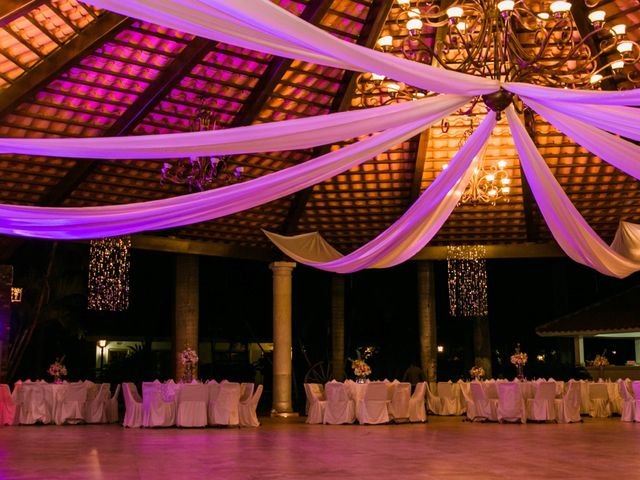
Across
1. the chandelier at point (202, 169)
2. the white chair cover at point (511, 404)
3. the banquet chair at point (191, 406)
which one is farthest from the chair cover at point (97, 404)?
the white chair cover at point (511, 404)

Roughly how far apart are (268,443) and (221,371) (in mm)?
9900

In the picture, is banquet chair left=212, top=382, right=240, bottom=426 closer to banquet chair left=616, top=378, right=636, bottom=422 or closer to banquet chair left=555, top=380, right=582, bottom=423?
banquet chair left=555, top=380, right=582, bottom=423

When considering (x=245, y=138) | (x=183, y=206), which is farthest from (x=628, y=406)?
(x=245, y=138)

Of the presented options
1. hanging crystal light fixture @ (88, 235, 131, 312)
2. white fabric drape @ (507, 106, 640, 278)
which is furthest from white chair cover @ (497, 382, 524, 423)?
hanging crystal light fixture @ (88, 235, 131, 312)

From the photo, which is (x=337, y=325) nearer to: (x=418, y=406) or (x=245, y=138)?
(x=418, y=406)

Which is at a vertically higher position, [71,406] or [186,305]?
[186,305]

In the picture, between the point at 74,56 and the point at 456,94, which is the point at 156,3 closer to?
the point at 456,94

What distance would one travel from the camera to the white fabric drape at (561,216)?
6584mm

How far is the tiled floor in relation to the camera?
6.00m

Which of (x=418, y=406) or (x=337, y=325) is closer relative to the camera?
(x=418, y=406)

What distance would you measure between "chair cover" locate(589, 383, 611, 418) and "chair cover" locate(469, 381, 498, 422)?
2.15 metres

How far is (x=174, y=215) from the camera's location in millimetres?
6039

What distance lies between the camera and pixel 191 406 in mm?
10672

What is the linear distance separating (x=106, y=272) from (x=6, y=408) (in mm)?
2892
